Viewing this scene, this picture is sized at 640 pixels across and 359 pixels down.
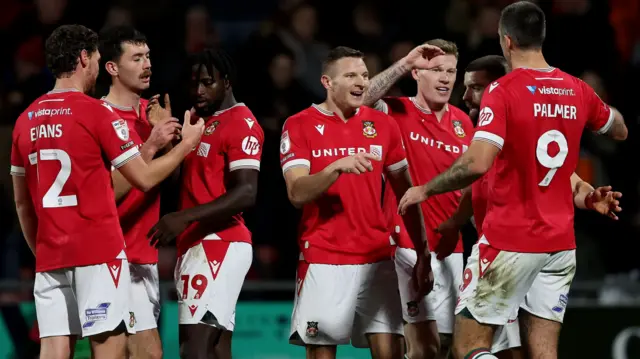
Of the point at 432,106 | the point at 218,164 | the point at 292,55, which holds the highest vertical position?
the point at 292,55

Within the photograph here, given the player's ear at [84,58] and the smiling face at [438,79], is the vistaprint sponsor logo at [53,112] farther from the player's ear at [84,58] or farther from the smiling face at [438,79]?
the smiling face at [438,79]

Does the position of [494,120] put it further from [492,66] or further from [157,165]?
[157,165]

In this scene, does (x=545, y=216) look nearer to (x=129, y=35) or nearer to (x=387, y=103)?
(x=387, y=103)

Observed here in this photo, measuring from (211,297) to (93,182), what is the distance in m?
1.13

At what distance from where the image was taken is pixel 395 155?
22.3 ft

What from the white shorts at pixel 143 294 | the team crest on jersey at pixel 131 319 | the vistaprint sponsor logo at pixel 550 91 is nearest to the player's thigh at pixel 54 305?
the team crest on jersey at pixel 131 319

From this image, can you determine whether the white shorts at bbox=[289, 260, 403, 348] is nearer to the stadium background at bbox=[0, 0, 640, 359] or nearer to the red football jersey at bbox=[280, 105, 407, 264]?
the red football jersey at bbox=[280, 105, 407, 264]

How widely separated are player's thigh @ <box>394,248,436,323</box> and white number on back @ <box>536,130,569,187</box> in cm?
152

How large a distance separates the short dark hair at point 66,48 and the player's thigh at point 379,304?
2264 mm

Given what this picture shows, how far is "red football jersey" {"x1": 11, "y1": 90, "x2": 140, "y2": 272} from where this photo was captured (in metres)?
5.75

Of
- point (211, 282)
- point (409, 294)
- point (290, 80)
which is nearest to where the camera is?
point (211, 282)

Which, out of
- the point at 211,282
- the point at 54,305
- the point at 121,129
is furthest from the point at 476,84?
the point at 54,305

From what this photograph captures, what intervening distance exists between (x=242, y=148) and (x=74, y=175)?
3.88 ft

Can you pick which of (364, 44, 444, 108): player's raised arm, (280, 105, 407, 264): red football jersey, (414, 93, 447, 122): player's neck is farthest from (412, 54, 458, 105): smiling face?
(280, 105, 407, 264): red football jersey
